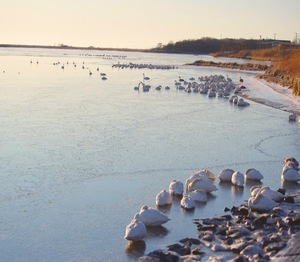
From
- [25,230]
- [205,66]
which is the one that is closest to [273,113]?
[25,230]

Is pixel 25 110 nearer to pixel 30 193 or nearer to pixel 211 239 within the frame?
pixel 30 193

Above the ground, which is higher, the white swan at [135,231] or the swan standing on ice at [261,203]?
the swan standing on ice at [261,203]

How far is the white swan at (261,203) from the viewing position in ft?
28.7

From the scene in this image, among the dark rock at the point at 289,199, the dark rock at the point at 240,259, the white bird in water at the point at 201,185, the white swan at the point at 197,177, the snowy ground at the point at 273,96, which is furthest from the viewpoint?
the snowy ground at the point at 273,96

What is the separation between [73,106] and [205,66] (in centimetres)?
4068

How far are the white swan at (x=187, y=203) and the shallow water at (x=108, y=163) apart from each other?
96 mm

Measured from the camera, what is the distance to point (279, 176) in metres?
11.0

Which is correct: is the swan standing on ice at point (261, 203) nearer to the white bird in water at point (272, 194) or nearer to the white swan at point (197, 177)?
the white bird in water at point (272, 194)

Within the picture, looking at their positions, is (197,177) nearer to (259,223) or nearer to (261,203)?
(261,203)

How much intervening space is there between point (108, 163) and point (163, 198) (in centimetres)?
283

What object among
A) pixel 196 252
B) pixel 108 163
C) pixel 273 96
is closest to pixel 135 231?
pixel 196 252

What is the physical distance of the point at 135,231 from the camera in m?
7.44

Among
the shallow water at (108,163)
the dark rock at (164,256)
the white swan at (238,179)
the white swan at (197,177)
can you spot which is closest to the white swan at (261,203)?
the shallow water at (108,163)

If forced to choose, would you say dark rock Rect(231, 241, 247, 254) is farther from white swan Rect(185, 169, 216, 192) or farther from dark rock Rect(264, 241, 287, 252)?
white swan Rect(185, 169, 216, 192)
